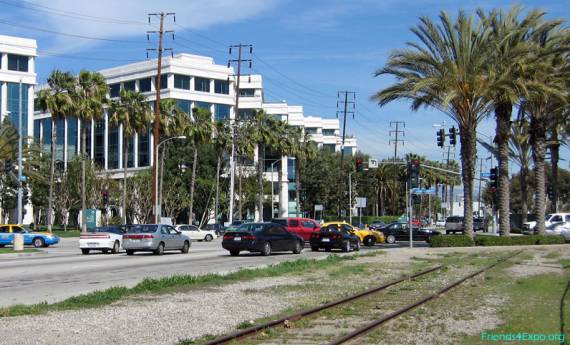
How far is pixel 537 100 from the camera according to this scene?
42688 mm

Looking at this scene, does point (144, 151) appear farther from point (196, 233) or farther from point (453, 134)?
point (453, 134)

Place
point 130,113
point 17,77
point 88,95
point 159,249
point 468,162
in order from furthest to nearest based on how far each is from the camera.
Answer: point 17,77, point 130,113, point 88,95, point 468,162, point 159,249

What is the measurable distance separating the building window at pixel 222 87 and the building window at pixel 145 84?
9.07 metres

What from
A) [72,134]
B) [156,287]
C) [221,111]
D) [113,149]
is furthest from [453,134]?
[72,134]

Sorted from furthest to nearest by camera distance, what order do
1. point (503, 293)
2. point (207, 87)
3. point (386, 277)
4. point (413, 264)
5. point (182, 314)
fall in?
point (207, 87), point (413, 264), point (386, 277), point (503, 293), point (182, 314)

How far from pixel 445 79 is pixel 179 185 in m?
51.2

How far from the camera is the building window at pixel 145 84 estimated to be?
10400cm

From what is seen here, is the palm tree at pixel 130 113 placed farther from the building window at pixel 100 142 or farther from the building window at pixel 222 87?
the building window at pixel 100 142

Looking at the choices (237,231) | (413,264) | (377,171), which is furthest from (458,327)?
(377,171)

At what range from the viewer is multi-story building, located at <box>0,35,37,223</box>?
294 ft

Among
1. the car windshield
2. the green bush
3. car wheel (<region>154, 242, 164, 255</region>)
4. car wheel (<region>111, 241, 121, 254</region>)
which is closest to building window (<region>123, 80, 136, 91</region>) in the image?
car wheel (<region>111, 241, 121, 254</region>)

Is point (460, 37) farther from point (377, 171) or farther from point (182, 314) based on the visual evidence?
point (377, 171)

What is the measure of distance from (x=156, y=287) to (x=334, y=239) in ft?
66.9

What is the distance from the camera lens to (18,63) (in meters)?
91.8
